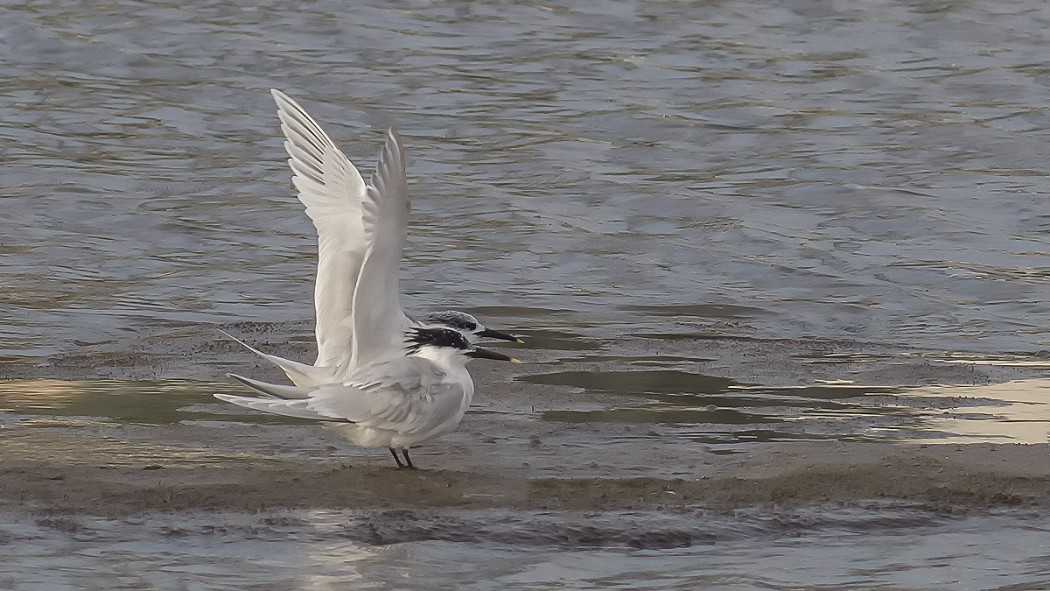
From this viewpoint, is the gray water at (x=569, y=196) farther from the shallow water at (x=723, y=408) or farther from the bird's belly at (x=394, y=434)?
the bird's belly at (x=394, y=434)

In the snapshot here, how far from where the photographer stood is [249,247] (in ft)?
52.5

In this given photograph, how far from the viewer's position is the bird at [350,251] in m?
8.63

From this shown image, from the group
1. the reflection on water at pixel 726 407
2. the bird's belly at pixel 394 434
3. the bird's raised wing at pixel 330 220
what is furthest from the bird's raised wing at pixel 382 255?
the reflection on water at pixel 726 407

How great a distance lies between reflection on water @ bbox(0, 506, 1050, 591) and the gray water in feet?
0.07

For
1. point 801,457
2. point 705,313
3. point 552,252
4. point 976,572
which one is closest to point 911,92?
point 552,252

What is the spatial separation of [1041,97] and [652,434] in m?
12.8

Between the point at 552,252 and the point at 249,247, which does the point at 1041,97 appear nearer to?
the point at 552,252

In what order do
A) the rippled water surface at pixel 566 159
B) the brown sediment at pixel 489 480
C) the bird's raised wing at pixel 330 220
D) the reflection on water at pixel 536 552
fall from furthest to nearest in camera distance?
1. the rippled water surface at pixel 566 159
2. the bird's raised wing at pixel 330 220
3. the brown sediment at pixel 489 480
4. the reflection on water at pixel 536 552

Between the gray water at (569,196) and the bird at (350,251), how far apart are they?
1.17 metres

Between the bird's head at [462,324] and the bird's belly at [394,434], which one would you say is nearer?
the bird's belly at [394,434]

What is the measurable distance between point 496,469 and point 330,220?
1503mm

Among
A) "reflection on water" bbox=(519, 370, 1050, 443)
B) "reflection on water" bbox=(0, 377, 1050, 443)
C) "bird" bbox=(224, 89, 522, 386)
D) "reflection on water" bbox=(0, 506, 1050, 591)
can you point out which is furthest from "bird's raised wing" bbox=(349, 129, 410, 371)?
"reflection on water" bbox=(519, 370, 1050, 443)

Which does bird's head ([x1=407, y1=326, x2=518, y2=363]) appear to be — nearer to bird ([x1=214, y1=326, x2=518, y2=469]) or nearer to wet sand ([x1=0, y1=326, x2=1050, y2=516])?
bird ([x1=214, y1=326, x2=518, y2=469])

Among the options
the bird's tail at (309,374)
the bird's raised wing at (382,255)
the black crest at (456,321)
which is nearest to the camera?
the bird's raised wing at (382,255)
